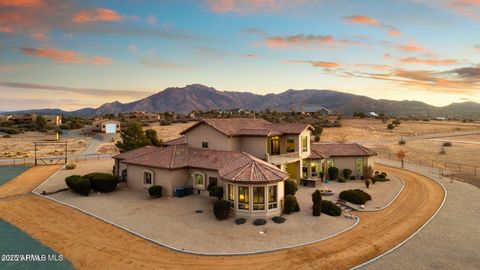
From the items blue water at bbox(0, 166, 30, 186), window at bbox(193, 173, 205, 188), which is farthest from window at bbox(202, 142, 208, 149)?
blue water at bbox(0, 166, 30, 186)

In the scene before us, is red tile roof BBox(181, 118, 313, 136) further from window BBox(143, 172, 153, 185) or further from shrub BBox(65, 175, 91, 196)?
shrub BBox(65, 175, 91, 196)

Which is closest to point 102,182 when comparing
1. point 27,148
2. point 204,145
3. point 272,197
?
point 204,145

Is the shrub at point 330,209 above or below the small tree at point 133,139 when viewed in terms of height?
below

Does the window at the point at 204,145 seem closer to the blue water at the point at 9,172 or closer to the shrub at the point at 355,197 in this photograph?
the shrub at the point at 355,197

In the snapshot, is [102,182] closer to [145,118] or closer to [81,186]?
[81,186]

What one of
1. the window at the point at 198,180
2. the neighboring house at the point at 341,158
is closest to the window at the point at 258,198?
the window at the point at 198,180

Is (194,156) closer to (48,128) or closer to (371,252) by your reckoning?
(371,252)
